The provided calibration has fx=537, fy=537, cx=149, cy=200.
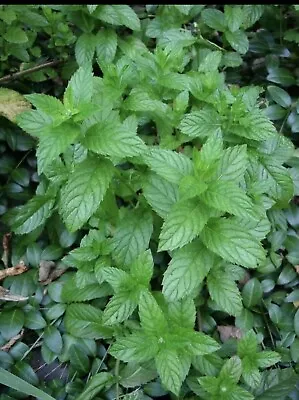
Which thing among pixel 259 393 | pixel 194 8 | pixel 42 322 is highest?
pixel 194 8

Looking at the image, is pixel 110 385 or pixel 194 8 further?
pixel 194 8

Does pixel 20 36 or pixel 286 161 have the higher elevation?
pixel 20 36

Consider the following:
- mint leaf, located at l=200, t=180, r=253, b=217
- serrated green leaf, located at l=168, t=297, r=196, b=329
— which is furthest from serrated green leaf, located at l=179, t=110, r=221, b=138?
serrated green leaf, located at l=168, t=297, r=196, b=329

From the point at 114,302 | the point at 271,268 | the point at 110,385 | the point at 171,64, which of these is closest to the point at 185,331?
the point at 114,302

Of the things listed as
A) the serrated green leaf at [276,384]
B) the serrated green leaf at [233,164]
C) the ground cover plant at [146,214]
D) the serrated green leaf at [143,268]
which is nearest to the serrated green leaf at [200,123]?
the ground cover plant at [146,214]

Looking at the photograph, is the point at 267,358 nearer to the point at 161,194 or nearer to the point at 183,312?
the point at 183,312

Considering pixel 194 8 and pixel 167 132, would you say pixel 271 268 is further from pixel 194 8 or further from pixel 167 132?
pixel 194 8

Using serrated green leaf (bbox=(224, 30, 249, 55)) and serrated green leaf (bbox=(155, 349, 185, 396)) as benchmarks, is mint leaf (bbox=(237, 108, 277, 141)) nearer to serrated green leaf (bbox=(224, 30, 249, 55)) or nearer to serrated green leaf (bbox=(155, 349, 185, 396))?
serrated green leaf (bbox=(224, 30, 249, 55))
